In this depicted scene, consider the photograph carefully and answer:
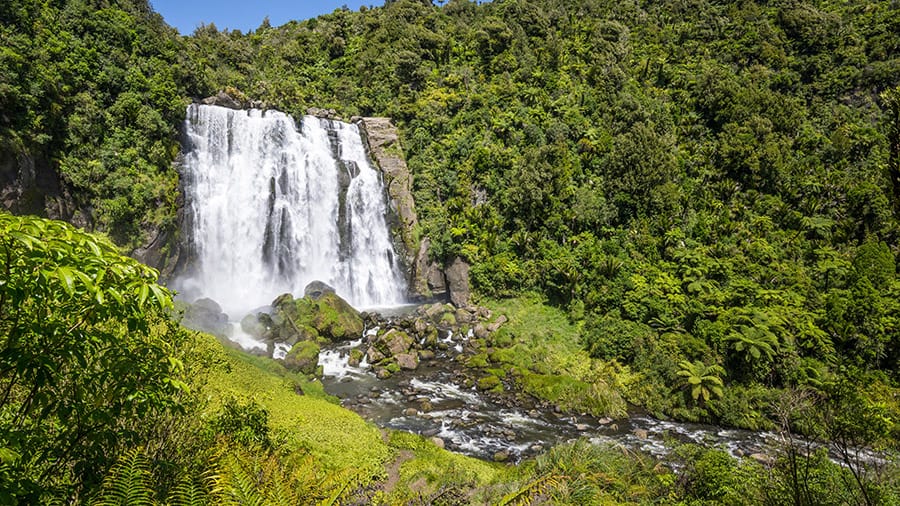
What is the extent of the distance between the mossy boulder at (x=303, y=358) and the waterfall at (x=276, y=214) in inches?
320

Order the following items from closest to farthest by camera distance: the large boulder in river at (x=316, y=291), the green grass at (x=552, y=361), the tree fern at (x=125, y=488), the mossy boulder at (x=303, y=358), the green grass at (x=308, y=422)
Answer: the tree fern at (x=125, y=488), the green grass at (x=308, y=422), the green grass at (x=552, y=361), the mossy boulder at (x=303, y=358), the large boulder in river at (x=316, y=291)

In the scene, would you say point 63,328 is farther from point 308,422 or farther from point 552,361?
point 552,361

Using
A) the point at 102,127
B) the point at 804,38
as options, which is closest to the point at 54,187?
the point at 102,127

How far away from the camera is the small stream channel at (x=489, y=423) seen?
568 inches

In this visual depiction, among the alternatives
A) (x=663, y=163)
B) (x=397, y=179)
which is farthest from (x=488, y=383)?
(x=663, y=163)

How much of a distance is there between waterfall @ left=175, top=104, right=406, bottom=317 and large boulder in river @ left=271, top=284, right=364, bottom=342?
16.7ft

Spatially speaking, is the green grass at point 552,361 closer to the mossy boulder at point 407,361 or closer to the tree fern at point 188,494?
the mossy boulder at point 407,361

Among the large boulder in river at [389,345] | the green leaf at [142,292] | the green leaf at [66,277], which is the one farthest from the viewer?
the large boulder in river at [389,345]

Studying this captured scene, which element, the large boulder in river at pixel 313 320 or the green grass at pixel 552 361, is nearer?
the green grass at pixel 552 361

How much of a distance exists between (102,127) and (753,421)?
35276 millimetres

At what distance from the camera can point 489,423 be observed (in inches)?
624

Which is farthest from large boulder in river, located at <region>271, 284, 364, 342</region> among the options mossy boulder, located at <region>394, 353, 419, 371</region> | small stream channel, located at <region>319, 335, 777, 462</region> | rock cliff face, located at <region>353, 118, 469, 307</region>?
rock cliff face, located at <region>353, 118, 469, 307</region>

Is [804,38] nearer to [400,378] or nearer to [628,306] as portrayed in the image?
[628,306]

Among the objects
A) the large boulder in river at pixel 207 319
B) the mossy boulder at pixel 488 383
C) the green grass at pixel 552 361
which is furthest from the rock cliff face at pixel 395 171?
the mossy boulder at pixel 488 383
